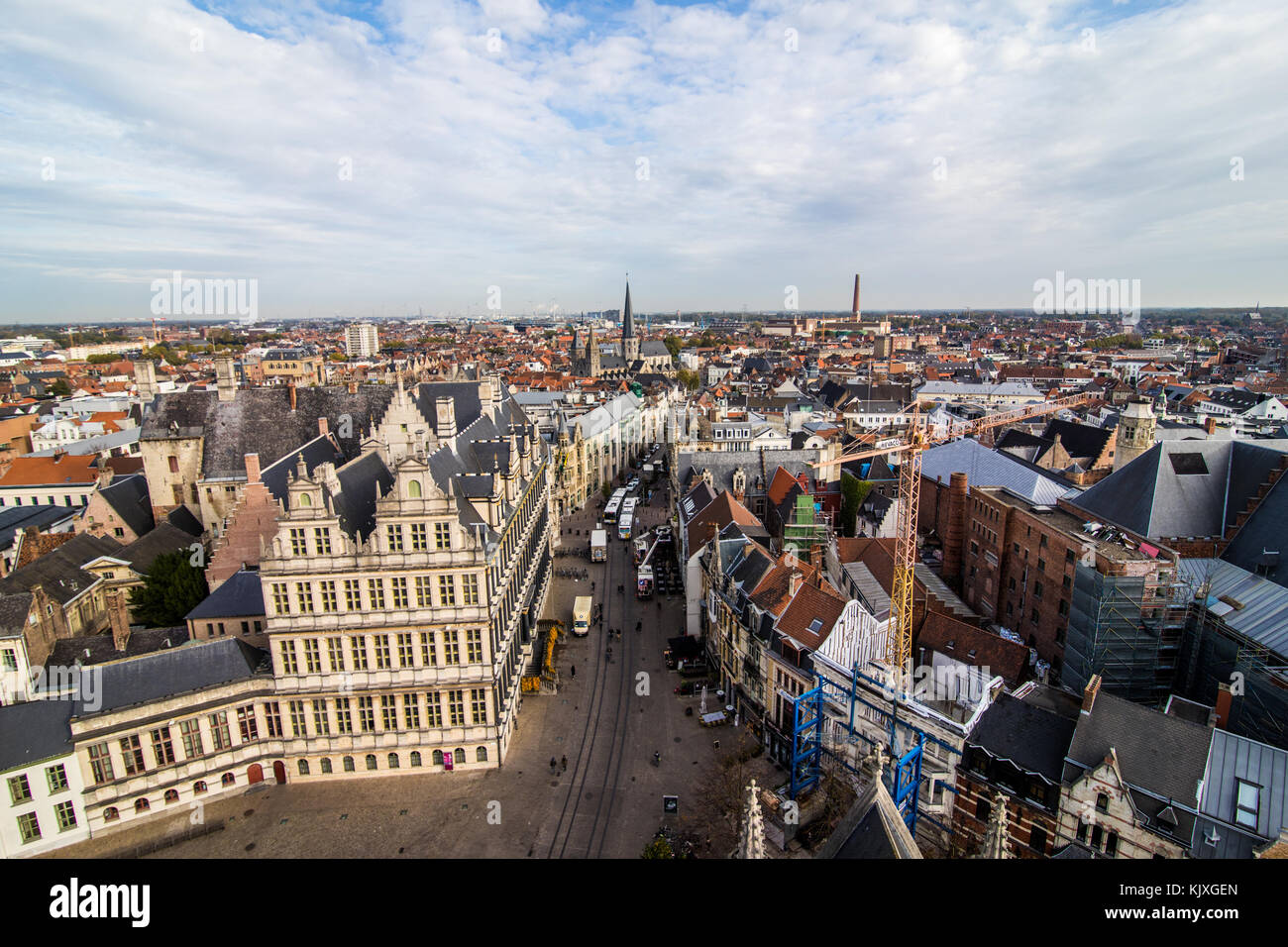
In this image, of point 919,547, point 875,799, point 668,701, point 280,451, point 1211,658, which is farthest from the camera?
point 919,547

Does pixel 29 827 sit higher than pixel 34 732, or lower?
lower

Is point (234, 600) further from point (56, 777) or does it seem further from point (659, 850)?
point (659, 850)

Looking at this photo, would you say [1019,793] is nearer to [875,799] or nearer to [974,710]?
[974,710]

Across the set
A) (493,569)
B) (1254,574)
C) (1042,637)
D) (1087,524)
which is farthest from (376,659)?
(1254,574)

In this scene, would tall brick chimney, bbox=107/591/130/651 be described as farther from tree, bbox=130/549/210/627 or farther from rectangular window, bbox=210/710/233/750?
rectangular window, bbox=210/710/233/750

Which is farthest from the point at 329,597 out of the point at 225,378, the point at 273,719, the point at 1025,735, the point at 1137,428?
the point at 1137,428
